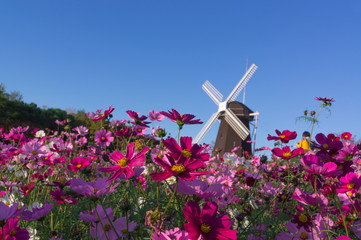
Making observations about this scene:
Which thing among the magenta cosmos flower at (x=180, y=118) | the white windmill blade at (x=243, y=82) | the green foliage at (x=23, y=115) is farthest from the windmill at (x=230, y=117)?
the magenta cosmos flower at (x=180, y=118)

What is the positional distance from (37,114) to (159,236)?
1630cm

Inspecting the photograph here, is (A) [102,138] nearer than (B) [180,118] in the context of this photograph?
No

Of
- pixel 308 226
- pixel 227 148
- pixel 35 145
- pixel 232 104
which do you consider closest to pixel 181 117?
pixel 308 226

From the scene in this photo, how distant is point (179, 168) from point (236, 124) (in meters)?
15.3

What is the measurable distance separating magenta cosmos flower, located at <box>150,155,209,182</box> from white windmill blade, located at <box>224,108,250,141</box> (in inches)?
576

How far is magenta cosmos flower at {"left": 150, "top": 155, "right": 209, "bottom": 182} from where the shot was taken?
31.9 inches

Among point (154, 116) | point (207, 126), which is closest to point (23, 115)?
point (207, 126)

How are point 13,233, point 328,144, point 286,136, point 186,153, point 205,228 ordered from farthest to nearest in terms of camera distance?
point 286,136 < point 328,144 < point 13,233 < point 186,153 < point 205,228

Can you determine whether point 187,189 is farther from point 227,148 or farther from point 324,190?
point 227,148

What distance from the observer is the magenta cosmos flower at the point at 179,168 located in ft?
2.66

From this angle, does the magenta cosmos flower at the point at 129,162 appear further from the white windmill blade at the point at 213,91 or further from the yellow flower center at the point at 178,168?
the white windmill blade at the point at 213,91

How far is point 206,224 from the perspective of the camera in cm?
80

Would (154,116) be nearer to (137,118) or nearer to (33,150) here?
(137,118)

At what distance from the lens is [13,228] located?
1034 mm
